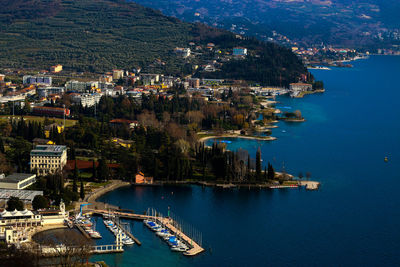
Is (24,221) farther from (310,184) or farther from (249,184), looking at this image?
(310,184)

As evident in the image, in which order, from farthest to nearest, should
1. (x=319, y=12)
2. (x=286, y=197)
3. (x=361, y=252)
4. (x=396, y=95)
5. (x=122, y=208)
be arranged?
(x=319, y=12) → (x=396, y=95) → (x=286, y=197) → (x=122, y=208) → (x=361, y=252)

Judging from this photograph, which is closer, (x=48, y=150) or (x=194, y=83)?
(x=48, y=150)

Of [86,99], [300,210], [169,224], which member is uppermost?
[86,99]

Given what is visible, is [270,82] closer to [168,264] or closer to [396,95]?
[396,95]

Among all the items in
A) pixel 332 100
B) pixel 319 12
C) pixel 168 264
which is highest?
pixel 319 12

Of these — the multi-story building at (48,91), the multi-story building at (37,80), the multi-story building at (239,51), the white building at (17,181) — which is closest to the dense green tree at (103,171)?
the white building at (17,181)

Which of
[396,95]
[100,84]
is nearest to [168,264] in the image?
[100,84]

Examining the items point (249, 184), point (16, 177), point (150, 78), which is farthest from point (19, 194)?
point (150, 78)

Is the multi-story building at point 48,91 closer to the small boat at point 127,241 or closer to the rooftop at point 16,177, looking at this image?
the rooftop at point 16,177

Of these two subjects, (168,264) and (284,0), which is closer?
(168,264)
